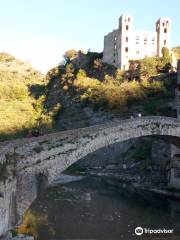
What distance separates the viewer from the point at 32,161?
17.9 meters

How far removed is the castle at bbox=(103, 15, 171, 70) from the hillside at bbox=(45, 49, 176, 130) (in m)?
2.59

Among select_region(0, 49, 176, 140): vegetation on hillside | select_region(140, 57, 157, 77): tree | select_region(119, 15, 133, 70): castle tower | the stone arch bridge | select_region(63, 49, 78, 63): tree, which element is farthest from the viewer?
select_region(63, 49, 78, 63): tree

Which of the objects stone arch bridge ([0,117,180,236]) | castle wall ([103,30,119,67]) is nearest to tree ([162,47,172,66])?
castle wall ([103,30,119,67])

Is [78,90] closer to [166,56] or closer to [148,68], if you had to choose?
[148,68]

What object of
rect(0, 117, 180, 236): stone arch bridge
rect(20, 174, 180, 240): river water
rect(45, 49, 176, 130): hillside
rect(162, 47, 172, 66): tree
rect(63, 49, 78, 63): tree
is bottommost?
rect(20, 174, 180, 240): river water

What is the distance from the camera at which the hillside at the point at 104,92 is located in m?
50.7

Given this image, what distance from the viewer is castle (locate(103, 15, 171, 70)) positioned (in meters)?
61.7

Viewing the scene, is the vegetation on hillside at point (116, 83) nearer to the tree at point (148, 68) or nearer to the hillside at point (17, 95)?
the tree at point (148, 68)

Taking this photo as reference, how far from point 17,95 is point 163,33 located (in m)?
21.2

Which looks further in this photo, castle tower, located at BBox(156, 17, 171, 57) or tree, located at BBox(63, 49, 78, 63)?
tree, located at BBox(63, 49, 78, 63)

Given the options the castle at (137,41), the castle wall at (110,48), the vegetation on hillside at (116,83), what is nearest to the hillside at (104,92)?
the vegetation on hillside at (116,83)

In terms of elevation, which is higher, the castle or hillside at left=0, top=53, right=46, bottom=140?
the castle

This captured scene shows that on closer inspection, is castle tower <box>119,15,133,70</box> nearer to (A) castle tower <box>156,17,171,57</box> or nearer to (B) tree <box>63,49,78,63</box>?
(A) castle tower <box>156,17,171,57</box>

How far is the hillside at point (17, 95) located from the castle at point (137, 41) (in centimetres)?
1317
